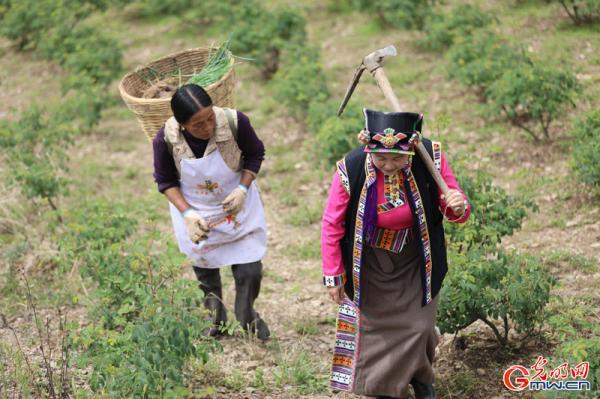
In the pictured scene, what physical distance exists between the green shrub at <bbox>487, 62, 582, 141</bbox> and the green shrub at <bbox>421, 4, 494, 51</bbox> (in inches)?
48.8

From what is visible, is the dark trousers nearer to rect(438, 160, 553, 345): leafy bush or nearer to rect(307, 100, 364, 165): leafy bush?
rect(438, 160, 553, 345): leafy bush

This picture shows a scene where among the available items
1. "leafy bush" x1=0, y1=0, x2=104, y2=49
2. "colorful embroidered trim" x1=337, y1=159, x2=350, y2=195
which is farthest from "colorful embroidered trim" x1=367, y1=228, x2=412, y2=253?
"leafy bush" x1=0, y1=0, x2=104, y2=49

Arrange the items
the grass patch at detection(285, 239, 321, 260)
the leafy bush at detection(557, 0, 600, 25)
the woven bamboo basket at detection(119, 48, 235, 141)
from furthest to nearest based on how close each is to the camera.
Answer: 1. the leafy bush at detection(557, 0, 600, 25)
2. the grass patch at detection(285, 239, 321, 260)
3. the woven bamboo basket at detection(119, 48, 235, 141)

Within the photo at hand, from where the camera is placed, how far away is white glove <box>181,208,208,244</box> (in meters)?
4.07

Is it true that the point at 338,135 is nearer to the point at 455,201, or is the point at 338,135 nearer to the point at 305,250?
the point at 305,250

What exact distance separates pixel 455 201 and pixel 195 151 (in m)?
1.51

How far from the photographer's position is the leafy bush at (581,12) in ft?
26.5

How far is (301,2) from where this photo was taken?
1126 cm

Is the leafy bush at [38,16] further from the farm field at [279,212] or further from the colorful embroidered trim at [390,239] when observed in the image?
the colorful embroidered trim at [390,239]

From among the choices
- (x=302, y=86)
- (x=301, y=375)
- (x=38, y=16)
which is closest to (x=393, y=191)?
(x=301, y=375)

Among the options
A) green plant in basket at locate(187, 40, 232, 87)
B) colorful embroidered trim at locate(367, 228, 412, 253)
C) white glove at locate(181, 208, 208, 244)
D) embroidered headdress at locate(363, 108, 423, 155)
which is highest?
embroidered headdress at locate(363, 108, 423, 155)

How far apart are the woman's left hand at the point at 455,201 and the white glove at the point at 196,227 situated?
4.64 feet

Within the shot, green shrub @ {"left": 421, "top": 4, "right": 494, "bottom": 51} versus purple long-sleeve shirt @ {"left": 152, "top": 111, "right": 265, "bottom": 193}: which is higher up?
purple long-sleeve shirt @ {"left": 152, "top": 111, "right": 265, "bottom": 193}

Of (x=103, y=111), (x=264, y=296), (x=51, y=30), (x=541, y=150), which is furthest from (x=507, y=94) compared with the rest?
(x=51, y=30)
